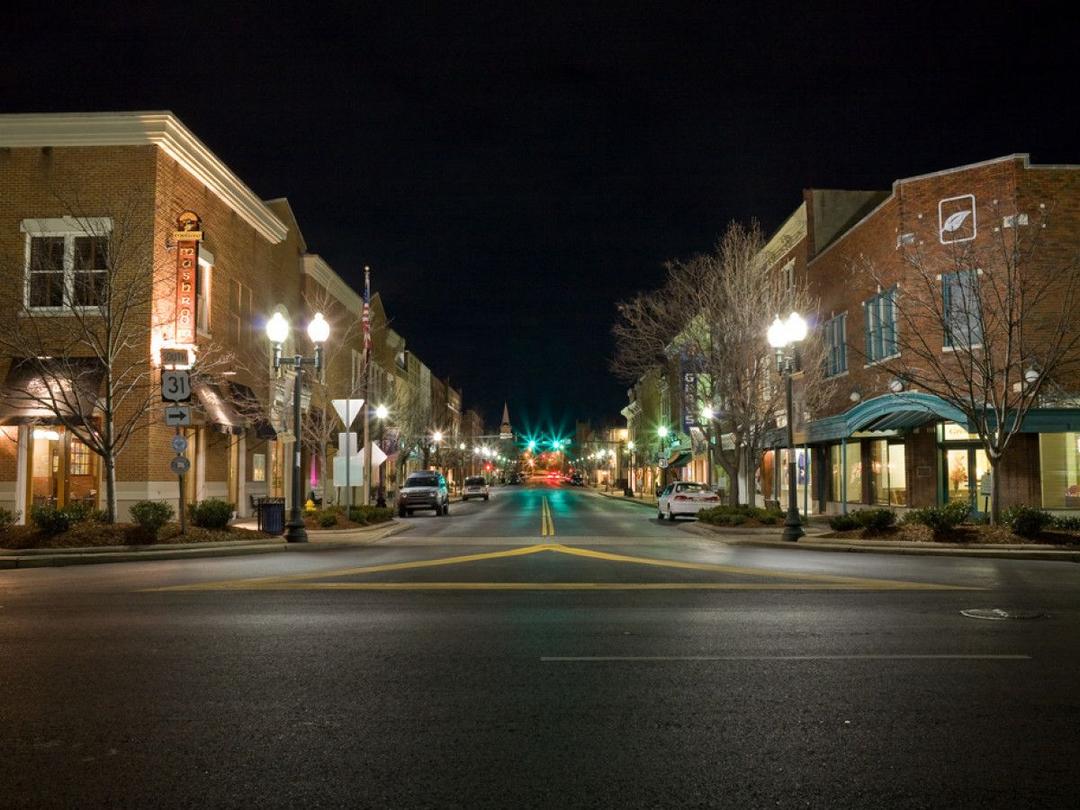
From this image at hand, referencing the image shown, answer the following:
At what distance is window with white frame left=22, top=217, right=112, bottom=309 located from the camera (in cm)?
2369

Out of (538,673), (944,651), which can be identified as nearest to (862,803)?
(538,673)

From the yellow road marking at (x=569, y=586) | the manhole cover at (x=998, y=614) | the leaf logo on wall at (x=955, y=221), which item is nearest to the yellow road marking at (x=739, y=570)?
the yellow road marking at (x=569, y=586)

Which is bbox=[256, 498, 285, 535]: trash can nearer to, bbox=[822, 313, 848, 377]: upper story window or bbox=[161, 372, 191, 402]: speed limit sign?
bbox=[161, 372, 191, 402]: speed limit sign

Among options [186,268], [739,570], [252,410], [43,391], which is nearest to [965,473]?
[739,570]

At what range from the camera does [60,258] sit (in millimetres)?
24734

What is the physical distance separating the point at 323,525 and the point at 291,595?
47.3 ft

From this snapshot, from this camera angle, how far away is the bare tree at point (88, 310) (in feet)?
75.5

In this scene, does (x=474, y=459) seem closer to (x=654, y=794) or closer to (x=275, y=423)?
(x=275, y=423)

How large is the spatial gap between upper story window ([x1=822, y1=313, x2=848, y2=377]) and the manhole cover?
80.1ft

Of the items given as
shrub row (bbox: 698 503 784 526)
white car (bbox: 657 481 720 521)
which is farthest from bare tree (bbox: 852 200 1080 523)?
white car (bbox: 657 481 720 521)

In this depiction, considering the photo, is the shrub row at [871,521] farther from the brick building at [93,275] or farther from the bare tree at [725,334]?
the brick building at [93,275]

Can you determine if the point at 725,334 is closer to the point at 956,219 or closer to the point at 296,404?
the point at 956,219

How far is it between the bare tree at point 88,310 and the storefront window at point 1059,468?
24.0 metres

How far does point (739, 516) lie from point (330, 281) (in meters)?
25.4
